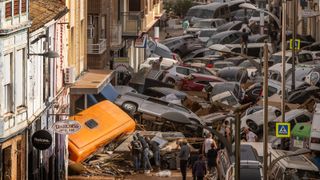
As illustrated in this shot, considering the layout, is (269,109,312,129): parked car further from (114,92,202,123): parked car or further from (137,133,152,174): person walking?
(137,133,152,174): person walking

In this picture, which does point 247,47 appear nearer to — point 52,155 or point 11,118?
point 52,155

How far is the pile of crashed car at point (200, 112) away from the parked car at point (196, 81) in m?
0.05

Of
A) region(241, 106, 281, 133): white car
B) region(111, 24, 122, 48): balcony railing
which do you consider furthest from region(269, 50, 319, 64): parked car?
region(241, 106, 281, 133): white car

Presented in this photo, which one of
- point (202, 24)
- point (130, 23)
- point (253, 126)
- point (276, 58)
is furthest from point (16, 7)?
point (202, 24)

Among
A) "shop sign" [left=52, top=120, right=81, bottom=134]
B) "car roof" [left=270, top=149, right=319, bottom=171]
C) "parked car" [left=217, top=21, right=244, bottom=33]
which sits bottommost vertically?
"car roof" [left=270, top=149, right=319, bottom=171]

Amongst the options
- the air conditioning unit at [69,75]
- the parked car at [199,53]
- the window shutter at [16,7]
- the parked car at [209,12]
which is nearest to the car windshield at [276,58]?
the parked car at [199,53]

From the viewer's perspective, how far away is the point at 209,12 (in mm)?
107125

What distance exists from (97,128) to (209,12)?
69261 mm

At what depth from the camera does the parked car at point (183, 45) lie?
3243 inches

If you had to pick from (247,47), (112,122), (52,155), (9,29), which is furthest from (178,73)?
(9,29)

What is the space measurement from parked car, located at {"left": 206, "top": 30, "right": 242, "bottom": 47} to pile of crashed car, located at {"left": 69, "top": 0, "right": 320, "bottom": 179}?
29.1 ft

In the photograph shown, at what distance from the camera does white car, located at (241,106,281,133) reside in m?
44.5

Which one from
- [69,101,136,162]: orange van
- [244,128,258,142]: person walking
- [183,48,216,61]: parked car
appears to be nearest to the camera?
[69,101,136,162]: orange van

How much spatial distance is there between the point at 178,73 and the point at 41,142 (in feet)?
104
